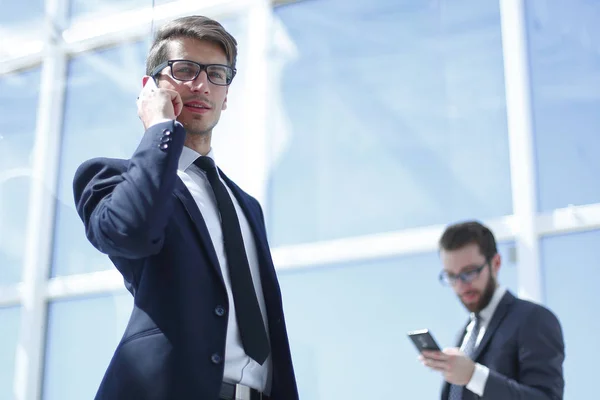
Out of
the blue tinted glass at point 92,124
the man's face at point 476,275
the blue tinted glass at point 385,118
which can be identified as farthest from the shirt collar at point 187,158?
the blue tinted glass at point 92,124

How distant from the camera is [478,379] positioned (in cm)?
259

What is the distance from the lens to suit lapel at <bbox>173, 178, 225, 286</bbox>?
5.23 ft

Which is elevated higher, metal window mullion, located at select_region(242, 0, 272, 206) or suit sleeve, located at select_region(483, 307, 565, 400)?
metal window mullion, located at select_region(242, 0, 272, 206)

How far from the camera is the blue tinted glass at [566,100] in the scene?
12.8 ft

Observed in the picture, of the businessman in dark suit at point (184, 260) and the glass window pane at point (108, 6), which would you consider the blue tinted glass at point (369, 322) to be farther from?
the businessman in dark suit at point (184, 260)

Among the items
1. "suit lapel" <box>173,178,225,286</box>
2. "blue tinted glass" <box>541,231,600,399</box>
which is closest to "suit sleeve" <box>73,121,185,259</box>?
"suit lapel" <box>173,178,225,286</box>

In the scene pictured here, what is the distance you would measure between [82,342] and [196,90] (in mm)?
3260

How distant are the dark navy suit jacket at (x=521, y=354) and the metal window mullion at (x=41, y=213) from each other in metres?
2.73

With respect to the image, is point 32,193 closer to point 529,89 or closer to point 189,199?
point 529,89

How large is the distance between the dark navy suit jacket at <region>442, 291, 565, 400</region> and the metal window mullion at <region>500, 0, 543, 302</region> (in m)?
1.02

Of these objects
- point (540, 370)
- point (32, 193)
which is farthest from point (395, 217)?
point (32, 193)

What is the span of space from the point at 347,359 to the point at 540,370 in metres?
1.65

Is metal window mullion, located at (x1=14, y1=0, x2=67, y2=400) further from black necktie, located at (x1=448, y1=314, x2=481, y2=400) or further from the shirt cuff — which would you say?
the shirt cuff

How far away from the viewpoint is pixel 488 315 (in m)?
2.92
